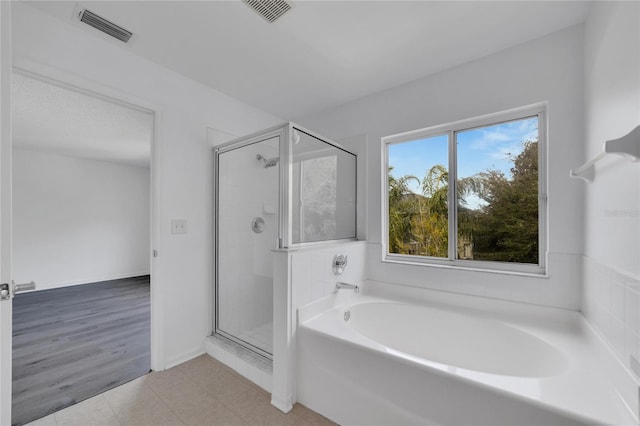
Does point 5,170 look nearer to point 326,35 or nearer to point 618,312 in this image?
point 326,35

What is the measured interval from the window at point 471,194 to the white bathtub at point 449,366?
1.37ft

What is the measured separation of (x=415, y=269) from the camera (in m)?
2.28

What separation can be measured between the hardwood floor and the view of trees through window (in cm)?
248

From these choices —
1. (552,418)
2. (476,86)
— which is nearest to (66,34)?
(476,86)

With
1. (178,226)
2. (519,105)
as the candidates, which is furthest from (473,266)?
(178,226)

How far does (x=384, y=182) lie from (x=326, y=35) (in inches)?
50.4

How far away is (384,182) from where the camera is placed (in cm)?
253

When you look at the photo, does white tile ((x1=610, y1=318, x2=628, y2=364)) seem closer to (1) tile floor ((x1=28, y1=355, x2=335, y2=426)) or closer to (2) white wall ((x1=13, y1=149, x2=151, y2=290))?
(1) tile floor ((x1=28, y1=355, x2=335, y2=426))

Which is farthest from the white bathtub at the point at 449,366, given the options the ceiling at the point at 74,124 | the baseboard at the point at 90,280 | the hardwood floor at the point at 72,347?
the baseboard at the point at 90,280

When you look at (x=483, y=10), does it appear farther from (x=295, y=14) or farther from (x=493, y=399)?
(x=493, y=399)

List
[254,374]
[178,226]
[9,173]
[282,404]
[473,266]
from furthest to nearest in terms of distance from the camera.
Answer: [178,226] → [473,266] → [254,374] → [282,404] → [9,173]

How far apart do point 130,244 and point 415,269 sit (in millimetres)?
5669

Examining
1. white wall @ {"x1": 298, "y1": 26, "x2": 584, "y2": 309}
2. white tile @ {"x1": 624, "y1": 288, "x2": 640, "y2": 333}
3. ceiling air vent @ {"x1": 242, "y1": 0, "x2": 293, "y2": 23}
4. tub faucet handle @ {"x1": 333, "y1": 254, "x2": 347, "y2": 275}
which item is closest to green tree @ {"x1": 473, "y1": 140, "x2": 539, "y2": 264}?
white wall @ {"x1": 298, "y1": 26, "x2": 584, "y2": 309}

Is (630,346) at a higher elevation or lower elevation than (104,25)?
lower
